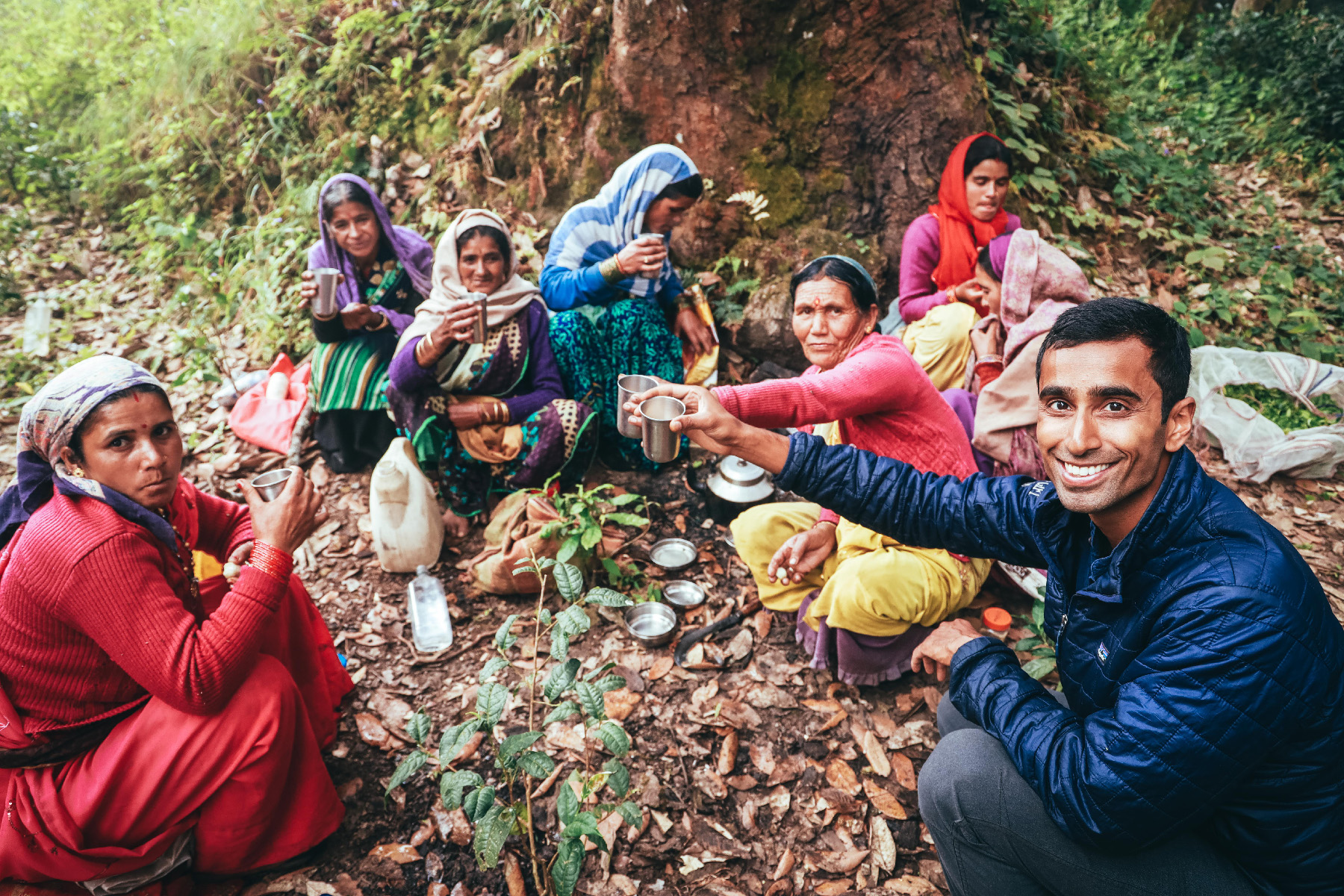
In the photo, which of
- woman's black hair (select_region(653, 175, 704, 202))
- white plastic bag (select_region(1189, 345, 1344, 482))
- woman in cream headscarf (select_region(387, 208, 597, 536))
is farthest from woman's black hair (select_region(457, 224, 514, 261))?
white plastic bag (select_region(1189, 345, 1344, 482))

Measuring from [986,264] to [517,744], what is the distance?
Answer: 13.4 ft

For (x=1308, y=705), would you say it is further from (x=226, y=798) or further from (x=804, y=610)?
(x=226, y=798)

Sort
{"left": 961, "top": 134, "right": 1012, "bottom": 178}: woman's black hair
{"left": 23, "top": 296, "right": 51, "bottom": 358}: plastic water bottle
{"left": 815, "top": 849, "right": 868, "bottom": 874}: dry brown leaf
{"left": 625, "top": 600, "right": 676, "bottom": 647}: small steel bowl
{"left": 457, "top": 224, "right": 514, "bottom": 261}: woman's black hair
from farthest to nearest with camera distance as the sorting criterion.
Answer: {"left": 23, "top": 296, "right": 51, "bottom": 358}: plastic water bottle, {"left": 961, "top": 134, "right": 1012, "bottom": 178}: woman's black hair, {"left": 457, "top": 224, "right": 514, "bottom": 261}: woman's black hair, {"left": 625, "top": 600, "right": 676, "bottom": 647}: small steel bowl, {"left": 815, "top": 849, "right": 868, "bottom": 874}: dry brown leaf

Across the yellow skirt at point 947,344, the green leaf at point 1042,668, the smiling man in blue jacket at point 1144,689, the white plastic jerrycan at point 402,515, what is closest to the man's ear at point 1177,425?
the smiling man in blue jacket at point 1144,689

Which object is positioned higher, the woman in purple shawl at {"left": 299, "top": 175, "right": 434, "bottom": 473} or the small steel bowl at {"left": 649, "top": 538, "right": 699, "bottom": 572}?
the woman in purple shawl at {"left": 299, "top": 175, "right": 434, "bottom": 473}

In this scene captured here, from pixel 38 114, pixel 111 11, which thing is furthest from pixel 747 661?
pixel 111 11

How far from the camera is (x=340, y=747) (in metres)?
2.95

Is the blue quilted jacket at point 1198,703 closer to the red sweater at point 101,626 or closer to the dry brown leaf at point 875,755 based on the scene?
the dry brown leaf at point 875,755

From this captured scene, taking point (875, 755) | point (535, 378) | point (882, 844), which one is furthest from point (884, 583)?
point (535, 378)

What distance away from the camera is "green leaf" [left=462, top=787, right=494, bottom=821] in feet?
6.72

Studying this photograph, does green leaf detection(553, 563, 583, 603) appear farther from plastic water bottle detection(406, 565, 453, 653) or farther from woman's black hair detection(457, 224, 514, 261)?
woman's black hair detection(457, 224, 514, 261)

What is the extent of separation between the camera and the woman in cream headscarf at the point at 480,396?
413 centimetres

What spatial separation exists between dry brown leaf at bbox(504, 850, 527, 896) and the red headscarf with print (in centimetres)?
425

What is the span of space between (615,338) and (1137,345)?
11.1 ft
